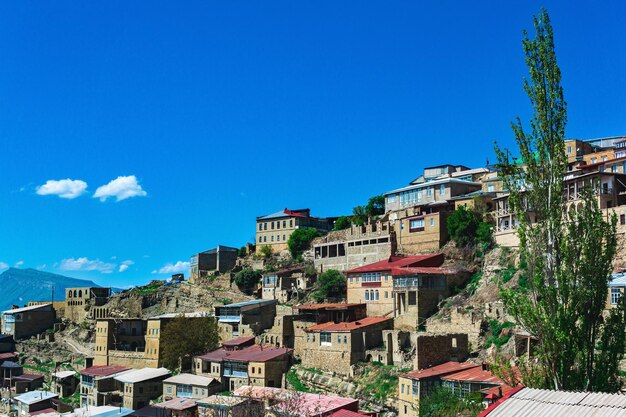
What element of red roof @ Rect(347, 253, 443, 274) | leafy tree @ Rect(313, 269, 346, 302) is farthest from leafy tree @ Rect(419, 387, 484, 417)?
leafy tree @ Rect(313, 269, 346, 302)

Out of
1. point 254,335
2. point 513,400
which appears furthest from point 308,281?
point 513,400

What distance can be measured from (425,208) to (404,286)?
16.7m

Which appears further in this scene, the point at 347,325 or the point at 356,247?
the point at 356,247

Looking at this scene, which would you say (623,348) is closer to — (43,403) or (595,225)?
(595,225)

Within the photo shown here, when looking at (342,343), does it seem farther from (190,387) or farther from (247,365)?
(190,387)

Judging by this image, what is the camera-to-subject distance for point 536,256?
78.6ft

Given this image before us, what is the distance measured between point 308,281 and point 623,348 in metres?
46.9

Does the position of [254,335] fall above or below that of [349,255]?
below

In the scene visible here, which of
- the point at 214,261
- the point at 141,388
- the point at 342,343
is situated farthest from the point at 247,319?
the point at 214,261

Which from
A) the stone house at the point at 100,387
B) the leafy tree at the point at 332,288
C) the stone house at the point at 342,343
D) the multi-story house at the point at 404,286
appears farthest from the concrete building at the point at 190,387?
the leafy tree at the point at 332,288

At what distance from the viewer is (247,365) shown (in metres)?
51.4

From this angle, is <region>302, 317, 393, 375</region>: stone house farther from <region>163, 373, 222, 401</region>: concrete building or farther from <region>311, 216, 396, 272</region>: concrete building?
<region>311, 216, 396, 272</region>: concrete building

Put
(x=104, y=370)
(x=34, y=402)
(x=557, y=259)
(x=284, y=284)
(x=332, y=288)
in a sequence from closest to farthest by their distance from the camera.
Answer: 1. (x=557, y=259)
2. (x=34, y=402)
3. (x=332, y=288)
4. (x=104, y=370)
5. (x=284, y=284)

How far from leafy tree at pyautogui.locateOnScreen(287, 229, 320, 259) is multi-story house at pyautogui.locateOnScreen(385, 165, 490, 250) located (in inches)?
374
